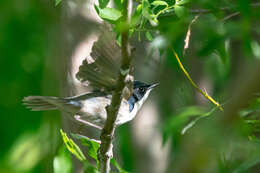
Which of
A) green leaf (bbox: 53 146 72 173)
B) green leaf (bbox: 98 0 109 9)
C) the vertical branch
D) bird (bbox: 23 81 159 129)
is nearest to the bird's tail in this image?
bird (bbox: 23 81 159 129)

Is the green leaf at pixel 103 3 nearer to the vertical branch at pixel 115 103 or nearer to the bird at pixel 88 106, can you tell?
the vertical branch at pixel 115 103

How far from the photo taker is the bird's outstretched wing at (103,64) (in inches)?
93.4

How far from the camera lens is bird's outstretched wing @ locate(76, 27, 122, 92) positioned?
237cm

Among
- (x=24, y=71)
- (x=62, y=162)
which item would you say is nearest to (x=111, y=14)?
(x=62, y=162)

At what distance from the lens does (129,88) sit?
2.65 meters

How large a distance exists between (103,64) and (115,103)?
1.62ft

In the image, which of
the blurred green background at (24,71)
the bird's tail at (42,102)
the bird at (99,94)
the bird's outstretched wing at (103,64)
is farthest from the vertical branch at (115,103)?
the blurred green background at (24,71)

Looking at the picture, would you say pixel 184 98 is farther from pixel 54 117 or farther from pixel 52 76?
pixel 52 76

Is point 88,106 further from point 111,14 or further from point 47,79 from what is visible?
point 47,79

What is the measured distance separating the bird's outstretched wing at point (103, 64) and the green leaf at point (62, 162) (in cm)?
57

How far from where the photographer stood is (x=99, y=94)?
3.23 metres

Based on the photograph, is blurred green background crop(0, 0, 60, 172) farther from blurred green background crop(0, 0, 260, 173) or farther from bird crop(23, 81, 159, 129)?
bird crop(23, 81, 159, 129)

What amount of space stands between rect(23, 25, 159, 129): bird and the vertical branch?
66 mm

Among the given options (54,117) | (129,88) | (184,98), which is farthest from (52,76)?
(129,88)
